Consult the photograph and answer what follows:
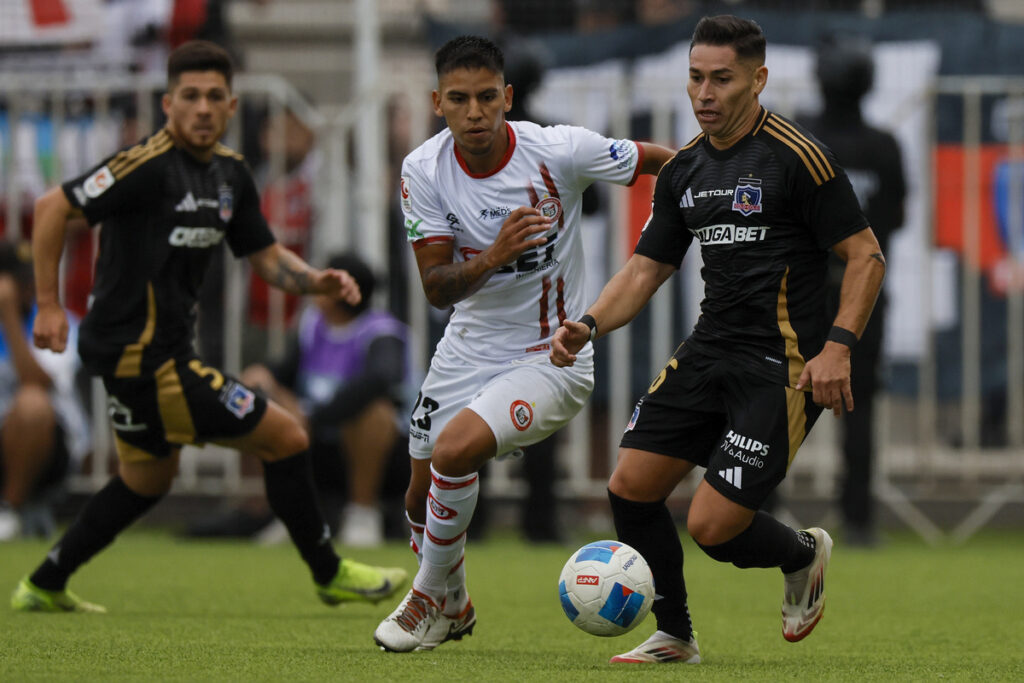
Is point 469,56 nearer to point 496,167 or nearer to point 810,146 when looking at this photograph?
point 496,167

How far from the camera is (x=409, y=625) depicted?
215 inches

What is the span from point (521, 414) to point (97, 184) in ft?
6.87

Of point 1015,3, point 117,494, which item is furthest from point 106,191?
point 1015,3

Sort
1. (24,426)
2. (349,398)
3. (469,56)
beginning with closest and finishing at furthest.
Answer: (469,56) → (349,398) → (24,426)

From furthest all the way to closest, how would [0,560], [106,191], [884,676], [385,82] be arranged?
[385,82]
[0,560]
[106,191]
[884,676]

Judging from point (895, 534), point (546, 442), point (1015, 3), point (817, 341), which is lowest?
point (895, 534)

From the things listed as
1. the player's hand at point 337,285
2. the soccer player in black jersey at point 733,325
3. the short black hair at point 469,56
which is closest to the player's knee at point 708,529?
the soccer player in black jersey at point 733,325

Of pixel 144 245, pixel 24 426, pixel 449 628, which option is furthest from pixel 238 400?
pixel 24 426

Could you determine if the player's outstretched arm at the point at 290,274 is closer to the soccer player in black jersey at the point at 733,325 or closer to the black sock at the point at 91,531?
the black sock at the point at 91,531

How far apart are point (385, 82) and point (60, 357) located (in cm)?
299

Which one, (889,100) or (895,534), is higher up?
(889,100)

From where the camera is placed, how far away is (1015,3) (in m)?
12.3

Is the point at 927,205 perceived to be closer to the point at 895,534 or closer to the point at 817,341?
the point at 895,534

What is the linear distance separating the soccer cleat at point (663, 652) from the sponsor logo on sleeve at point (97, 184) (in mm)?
2736
